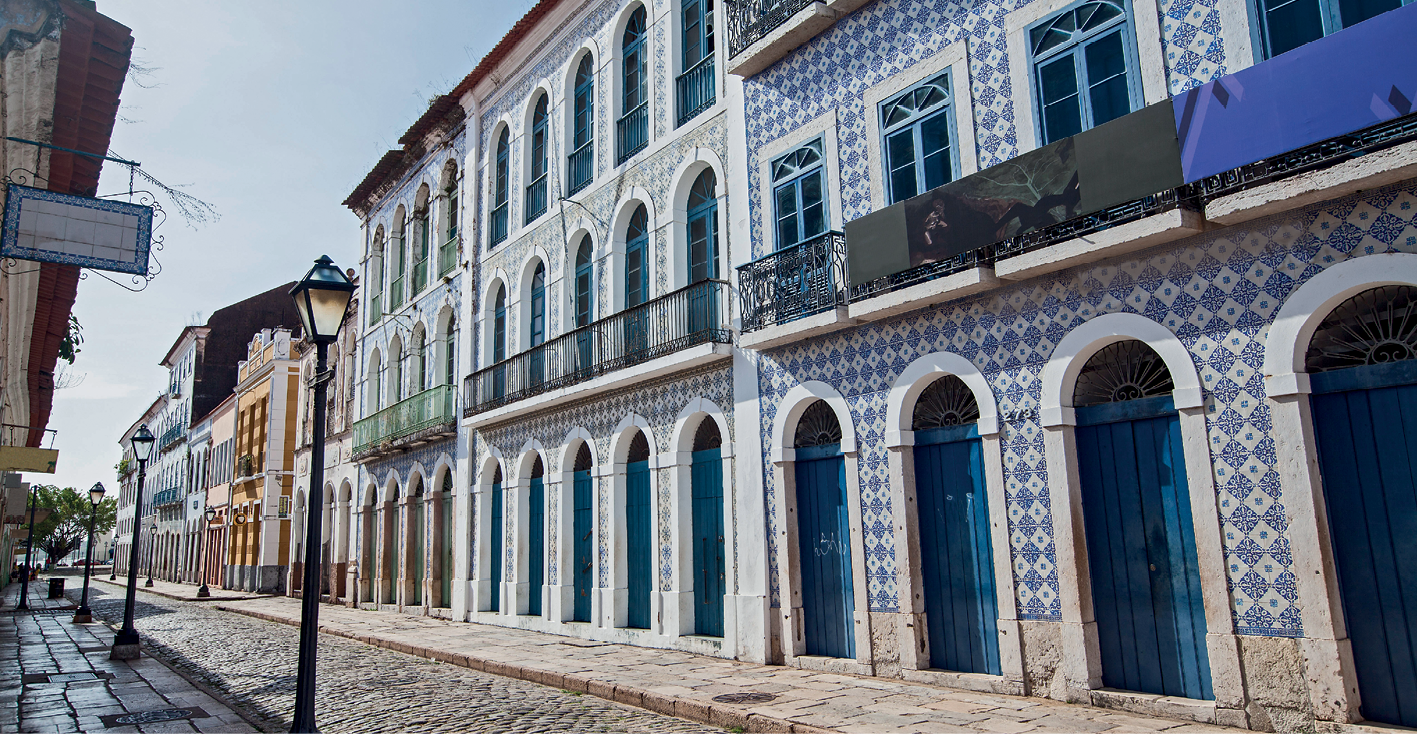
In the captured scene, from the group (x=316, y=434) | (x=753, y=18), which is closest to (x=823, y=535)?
(x=316, y=434)

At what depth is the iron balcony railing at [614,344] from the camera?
1120 centimetres

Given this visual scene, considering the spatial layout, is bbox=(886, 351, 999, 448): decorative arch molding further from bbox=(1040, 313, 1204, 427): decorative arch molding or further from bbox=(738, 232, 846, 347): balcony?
bbox=(738, 232, 846, 347): balcony

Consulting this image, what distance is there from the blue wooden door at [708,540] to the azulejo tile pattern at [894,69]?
2774mm

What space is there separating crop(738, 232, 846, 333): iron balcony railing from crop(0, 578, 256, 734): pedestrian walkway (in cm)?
612

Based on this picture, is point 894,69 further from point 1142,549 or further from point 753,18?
point 1142,549

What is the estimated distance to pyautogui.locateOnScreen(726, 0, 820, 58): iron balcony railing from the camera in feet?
→ 33.8

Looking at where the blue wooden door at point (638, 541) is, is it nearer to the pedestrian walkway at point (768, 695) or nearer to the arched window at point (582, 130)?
the pedestrian walkway at point (768, 695)

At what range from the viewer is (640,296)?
13.1 metres

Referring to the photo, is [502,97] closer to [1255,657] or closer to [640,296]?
[640,296]

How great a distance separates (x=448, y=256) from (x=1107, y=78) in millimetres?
14321

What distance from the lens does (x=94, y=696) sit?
356 inches

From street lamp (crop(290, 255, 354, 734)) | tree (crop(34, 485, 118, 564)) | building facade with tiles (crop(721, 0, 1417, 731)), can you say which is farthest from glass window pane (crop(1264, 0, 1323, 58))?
tree (crop(34, 485, 118, 564))

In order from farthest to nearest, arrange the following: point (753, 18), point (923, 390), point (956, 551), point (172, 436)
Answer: point (172, 436) < point (753, 18) < point (923, 390) < point (956, 551)

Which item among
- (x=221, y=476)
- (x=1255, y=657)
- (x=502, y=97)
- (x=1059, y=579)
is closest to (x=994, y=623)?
(x=1059, y=579)
